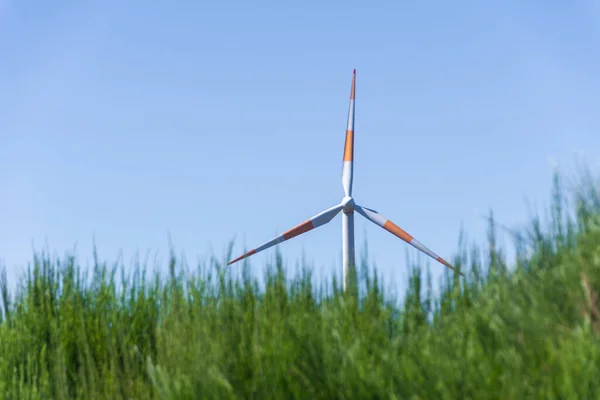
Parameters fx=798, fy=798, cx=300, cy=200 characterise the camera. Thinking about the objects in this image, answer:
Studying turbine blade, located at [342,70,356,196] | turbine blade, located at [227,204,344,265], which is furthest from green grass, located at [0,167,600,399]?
turbine blade, located at [342,70,356,196]

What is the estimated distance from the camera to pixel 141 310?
15.9m

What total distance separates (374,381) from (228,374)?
2.16 m

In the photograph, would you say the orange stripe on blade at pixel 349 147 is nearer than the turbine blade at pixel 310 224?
No

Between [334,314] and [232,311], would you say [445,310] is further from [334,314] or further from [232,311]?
[232,311]

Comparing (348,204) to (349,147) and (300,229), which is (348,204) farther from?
(349,147)

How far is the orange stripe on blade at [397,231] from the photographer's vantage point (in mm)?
26859

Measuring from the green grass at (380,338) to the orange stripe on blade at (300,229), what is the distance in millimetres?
12239

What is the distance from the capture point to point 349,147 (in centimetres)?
2917

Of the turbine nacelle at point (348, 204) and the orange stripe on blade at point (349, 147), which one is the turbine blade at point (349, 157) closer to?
the orange stripe on blade at point (349, 147)

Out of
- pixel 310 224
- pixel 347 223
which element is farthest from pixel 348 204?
pixel 310 224

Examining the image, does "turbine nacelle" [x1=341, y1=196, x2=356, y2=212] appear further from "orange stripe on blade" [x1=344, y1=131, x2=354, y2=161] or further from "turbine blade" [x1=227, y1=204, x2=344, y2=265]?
"orange stripe on blade" [x1=344, y1=131, x2=354, y2=161]

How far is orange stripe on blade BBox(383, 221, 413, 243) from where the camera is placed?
2686 centimetres

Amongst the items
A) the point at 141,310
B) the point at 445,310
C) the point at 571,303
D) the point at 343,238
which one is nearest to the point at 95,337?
the point at 141,310

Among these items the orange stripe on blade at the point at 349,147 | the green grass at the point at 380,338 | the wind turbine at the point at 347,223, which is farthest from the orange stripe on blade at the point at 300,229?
the green grass at the point at 380,338
